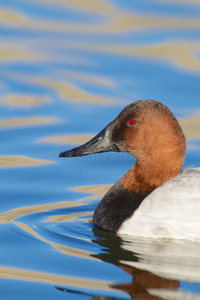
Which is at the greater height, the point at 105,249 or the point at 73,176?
the point at 73,176

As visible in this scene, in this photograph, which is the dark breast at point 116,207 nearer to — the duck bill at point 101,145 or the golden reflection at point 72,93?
the duck bill at point 101,145

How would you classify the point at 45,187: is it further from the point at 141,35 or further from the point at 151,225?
the point at 141,35

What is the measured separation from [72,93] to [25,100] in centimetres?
76

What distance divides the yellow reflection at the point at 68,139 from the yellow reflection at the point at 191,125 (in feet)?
4.37

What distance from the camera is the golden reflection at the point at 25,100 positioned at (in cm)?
1063

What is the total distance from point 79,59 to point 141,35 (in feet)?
4.64

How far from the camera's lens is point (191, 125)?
9758 millimetres

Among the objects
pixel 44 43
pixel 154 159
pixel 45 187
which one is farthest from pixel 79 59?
pixel 154 159

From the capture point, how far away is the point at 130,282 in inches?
212

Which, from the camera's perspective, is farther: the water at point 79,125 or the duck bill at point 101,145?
the duck bill at point 101,145

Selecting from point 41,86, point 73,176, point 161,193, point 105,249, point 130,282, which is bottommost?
point 130,282

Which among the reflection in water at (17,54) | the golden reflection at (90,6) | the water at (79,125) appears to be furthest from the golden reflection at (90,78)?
the golden reflection at (90,6)

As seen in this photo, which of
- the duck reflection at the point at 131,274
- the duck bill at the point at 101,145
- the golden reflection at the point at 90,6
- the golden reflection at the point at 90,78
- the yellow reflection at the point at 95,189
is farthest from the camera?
the golden reflection at the point at 90,6

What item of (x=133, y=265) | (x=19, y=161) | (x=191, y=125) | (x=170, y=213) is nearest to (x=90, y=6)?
(x=191, y=125)
